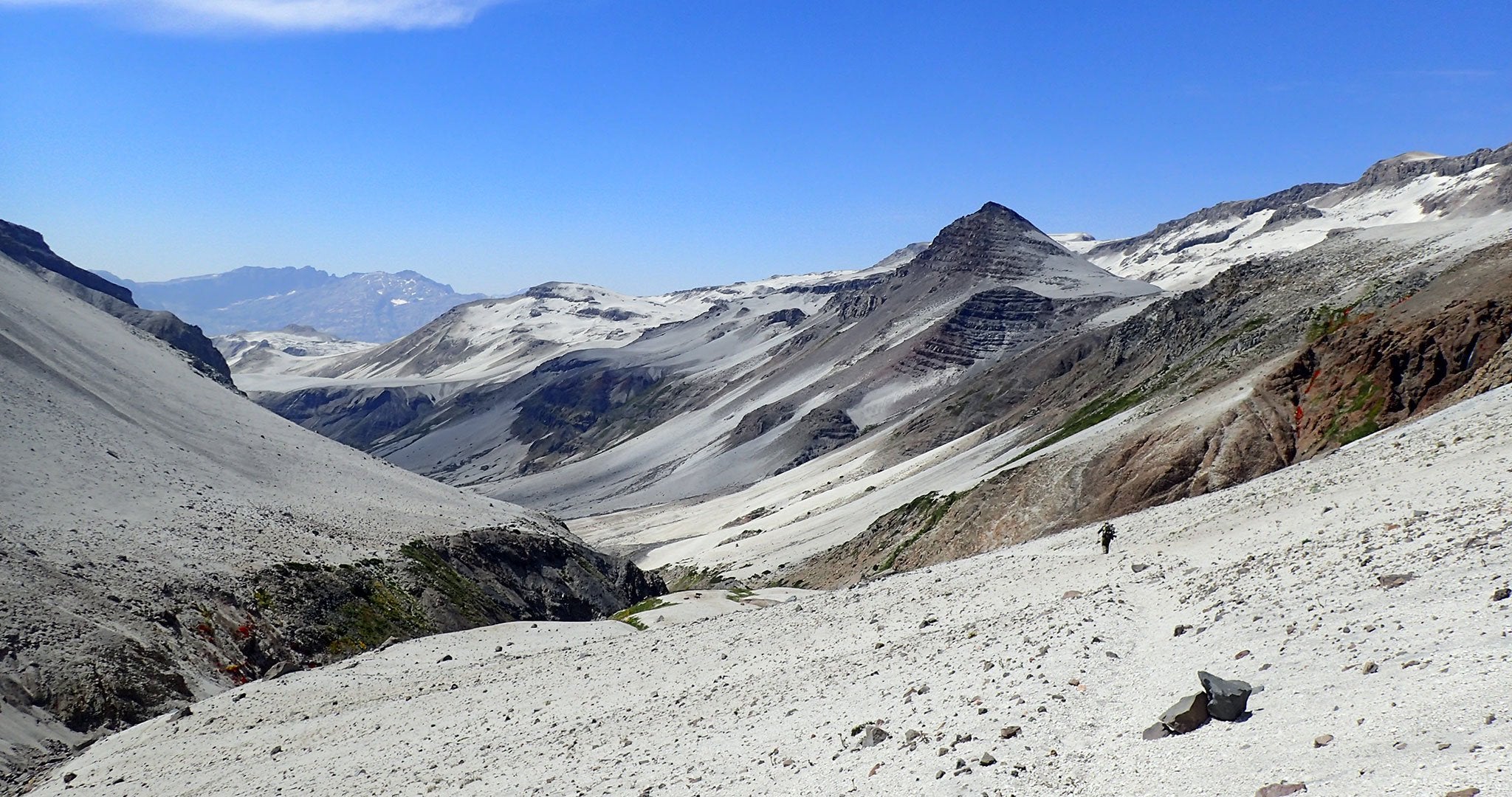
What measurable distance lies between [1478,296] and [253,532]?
57.0 meters

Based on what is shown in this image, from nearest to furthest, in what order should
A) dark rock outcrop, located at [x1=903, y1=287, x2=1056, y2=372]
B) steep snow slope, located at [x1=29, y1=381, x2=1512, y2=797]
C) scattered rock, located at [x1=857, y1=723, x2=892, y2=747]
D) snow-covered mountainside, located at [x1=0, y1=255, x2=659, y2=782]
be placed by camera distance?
steep snow slope, located at [x1=29, y1=381, x2=1512, y2=797] → scattered rock, located at [x1=857, y1=723, x2=892, y2=747] → snow-covered mountainside, located at [x1=0, y1=255, x2=659, y2=782] → dark rock outcrop, located at [x1=903, y1=287, x2=1056, y2=372]

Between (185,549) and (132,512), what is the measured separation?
141 inches

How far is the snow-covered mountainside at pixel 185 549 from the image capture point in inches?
1249

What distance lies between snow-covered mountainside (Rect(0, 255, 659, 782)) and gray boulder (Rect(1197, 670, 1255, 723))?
28248 millimetres

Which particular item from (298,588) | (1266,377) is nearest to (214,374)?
(298,588)

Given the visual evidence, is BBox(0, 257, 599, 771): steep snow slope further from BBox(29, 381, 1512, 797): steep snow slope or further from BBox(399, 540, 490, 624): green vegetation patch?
BBox(29, 381, 1512, 797): steep snow slope

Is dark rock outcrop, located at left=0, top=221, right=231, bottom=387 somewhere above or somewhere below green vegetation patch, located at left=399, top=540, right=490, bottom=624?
above

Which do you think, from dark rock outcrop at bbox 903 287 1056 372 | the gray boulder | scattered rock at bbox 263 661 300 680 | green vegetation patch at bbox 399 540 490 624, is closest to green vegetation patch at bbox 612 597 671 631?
green vegetation patch at bbox 399 540 490 624

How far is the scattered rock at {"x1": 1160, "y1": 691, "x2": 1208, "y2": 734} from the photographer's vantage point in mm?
13773

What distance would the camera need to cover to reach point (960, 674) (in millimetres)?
19344

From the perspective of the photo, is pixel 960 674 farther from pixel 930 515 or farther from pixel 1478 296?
pixel 930 515

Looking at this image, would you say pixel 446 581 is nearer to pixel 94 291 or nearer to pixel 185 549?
pixel 185 549

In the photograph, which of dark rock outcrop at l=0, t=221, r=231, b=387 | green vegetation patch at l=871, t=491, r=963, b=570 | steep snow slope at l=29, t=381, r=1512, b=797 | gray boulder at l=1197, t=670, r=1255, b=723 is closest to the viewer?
steep snow slope at l=29, t=381, r=1512, b=797

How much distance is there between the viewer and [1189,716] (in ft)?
45.2
